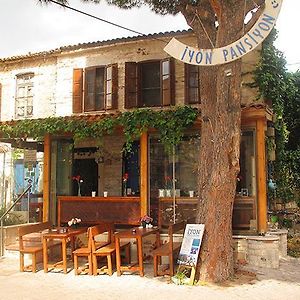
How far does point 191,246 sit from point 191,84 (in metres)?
6.28

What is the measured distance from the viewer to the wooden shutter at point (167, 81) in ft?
39.9

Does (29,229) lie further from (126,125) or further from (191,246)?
(191,246)

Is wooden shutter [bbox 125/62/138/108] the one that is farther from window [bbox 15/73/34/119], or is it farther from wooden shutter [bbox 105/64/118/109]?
window [bbox 15/73/34/119]

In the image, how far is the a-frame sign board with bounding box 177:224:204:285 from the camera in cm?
685

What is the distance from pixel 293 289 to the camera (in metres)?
6.53

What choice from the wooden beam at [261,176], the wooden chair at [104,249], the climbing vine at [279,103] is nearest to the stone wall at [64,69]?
the climbing vine at [279,103]

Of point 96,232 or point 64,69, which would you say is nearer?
point 96,232

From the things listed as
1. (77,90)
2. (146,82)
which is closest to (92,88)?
(77,90)

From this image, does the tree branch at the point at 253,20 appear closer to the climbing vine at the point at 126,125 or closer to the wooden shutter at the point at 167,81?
the climbing vine at the point at 126,125

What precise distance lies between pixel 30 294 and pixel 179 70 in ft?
26.7

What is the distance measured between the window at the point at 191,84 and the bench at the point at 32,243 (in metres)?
5.71

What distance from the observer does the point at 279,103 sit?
1127 cm

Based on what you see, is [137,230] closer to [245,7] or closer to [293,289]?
[293,289]

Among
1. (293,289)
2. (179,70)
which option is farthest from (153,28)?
(293,289)
